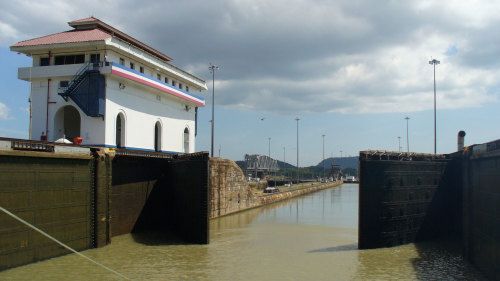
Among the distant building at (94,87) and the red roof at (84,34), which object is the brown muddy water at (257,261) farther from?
the red roof at (84,34)

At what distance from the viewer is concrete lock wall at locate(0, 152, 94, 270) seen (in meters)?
13.9

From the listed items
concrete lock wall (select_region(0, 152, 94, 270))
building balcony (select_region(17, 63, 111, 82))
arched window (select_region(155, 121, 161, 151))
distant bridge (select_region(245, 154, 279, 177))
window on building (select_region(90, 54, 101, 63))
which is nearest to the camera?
concrete lock wall (select_region(0, 152, 94, 270))

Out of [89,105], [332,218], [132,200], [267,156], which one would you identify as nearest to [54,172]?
[132,200]

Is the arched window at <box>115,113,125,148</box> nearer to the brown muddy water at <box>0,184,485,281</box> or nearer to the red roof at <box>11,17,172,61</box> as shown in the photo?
the red roof at <box>11,17,172,61</box>

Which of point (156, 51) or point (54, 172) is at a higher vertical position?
point (156, 51)

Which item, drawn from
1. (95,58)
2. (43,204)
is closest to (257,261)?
(43,204)

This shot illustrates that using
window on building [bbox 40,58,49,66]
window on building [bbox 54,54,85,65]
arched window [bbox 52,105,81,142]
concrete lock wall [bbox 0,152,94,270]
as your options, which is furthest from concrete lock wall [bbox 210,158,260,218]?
concrete lock wall [bbox 0,152,94,270]

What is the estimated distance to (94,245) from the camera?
18.0 metres

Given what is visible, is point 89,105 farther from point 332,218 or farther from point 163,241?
point 332,218

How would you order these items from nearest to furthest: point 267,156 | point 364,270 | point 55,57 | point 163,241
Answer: point 364,270 < point 163,241 < point 55,57 < point 267,156

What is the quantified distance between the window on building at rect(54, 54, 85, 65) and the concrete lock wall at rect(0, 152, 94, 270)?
9.86 m

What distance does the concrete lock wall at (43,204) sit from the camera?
45.4ft

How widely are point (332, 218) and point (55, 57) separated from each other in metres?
24.7

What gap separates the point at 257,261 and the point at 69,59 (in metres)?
17.6
